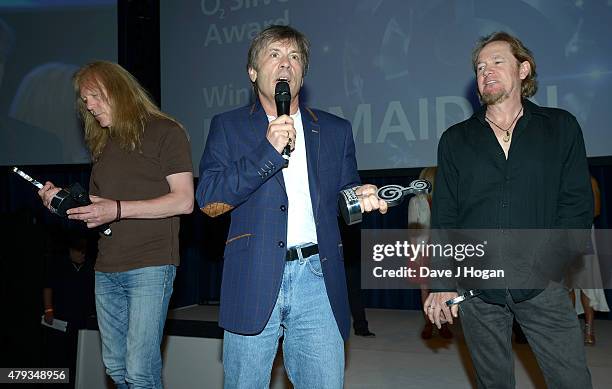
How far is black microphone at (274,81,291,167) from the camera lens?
184 cm

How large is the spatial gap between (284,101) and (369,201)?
15.2 inches

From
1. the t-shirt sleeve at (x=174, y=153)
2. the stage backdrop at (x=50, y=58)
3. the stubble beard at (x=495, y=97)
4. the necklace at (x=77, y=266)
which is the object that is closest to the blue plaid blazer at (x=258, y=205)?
the t-shirt sleeve at (x=174, y=153)

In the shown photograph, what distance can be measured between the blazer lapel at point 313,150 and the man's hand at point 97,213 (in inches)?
31.3

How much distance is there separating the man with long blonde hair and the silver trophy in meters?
0.76

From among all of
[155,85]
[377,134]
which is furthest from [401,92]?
[155,85]

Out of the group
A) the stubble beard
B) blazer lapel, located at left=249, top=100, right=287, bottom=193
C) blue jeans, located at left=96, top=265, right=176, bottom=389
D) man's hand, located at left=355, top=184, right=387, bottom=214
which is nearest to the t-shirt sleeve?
blue jeans, located at left=96, top=265, right=176, bottom=389

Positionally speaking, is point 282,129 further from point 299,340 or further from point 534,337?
point 534,337

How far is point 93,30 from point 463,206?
5.40 metres

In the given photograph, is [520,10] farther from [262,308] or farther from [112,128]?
[262,308]

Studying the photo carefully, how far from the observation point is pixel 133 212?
238cm

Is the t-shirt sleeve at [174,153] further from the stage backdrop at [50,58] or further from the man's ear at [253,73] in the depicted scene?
the stage backdrop at [50,58]
